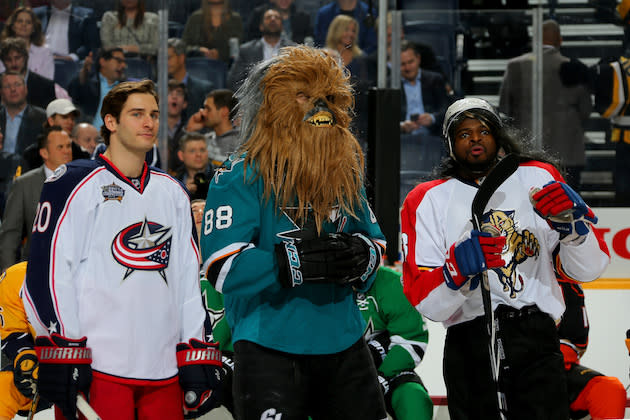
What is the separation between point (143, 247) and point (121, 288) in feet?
0.42

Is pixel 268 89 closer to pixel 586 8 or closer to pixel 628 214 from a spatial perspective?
pixel 628 214

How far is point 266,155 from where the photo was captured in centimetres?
235

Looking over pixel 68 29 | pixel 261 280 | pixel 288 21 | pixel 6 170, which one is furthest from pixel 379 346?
pixel 68 29

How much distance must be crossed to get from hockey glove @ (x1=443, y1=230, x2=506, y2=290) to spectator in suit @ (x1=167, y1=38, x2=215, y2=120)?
10.6ft

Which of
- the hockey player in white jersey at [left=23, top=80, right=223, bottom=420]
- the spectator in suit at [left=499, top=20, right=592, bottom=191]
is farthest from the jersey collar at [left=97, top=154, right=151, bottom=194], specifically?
the spectator in suit at [left=499, top=20, right=592, bottom=191]

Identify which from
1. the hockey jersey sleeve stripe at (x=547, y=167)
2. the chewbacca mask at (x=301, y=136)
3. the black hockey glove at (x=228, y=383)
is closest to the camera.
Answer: the chewbacca mask at (x=301, y=136)

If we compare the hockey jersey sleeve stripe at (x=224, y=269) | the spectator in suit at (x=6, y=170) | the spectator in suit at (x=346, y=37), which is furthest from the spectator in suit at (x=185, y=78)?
the hockey jersey sleeve stripe at (x=224, y=269)

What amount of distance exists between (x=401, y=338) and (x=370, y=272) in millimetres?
1505

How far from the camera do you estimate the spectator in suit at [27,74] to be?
5.37m

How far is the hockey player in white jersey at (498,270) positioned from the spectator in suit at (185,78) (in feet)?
9.50

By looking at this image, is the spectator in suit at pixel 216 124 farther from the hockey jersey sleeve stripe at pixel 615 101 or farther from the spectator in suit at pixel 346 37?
the hockey jersey sleeve stripe at pixel 615 101

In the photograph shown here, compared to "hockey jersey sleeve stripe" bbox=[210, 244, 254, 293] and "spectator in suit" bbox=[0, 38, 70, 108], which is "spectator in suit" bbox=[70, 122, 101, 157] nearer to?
"spectator in suit" bbox=[0, 38, 70, 108]

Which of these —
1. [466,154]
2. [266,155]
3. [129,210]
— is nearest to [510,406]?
[466,154]

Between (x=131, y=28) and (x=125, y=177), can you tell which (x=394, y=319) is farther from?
(x=131, y=28)
